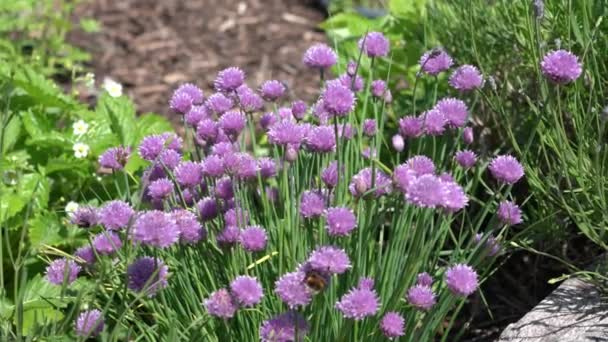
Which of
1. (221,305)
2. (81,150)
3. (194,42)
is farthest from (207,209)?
(194,42)

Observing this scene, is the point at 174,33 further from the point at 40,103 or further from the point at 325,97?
the point at 325,97

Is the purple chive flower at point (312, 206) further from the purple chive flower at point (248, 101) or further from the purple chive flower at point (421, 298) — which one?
the purple chive flower at point (248, 101)

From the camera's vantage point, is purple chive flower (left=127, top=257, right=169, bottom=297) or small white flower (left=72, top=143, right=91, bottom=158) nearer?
purple chive flower (left=127, top=257, right=169, bottom=297)

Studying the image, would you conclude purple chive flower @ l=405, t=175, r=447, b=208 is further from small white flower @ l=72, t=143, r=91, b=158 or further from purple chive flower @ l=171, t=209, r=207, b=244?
small white flower @ l=72, t=143, r=91, b=158

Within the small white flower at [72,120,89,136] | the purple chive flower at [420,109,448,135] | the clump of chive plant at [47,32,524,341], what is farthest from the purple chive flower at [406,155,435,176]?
the small white flower at [72,120,89,136]

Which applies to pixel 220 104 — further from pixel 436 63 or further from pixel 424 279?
pixel 424 279

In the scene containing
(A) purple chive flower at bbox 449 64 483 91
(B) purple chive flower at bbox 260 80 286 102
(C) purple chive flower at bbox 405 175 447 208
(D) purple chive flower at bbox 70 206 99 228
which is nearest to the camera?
(C) purple chive flower at bbox 405 175 447 208
